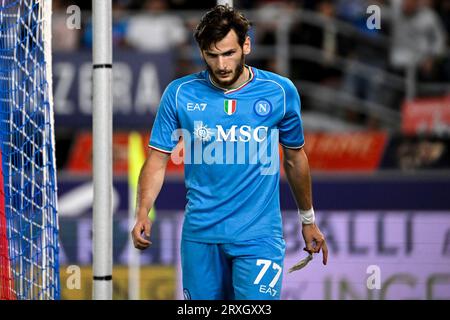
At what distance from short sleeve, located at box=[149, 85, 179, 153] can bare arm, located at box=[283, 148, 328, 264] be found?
56cm

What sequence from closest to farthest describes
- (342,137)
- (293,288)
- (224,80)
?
(224,80) < (293,288) < (342,137)

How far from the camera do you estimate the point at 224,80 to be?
5246 millimetres

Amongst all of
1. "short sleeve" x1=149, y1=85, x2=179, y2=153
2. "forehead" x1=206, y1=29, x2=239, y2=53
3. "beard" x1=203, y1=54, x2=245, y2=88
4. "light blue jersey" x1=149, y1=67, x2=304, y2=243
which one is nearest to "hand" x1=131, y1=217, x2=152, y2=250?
"light blue jersey" x1=149, y1=67, x2=304, y2=243

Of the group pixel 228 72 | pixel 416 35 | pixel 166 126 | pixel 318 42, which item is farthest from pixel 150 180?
pixel 416 35

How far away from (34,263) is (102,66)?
4.43ft

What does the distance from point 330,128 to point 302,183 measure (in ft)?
25.8

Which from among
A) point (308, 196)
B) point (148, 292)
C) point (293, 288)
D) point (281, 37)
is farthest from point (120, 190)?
point (308, 196)

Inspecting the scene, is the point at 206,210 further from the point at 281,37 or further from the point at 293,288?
the point at 281,37

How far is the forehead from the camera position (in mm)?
5156

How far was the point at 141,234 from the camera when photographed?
A: 5.21 meters

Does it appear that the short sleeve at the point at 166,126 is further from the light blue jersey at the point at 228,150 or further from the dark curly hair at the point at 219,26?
the dark curly hair at the point at 219,26

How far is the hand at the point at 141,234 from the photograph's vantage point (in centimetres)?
516

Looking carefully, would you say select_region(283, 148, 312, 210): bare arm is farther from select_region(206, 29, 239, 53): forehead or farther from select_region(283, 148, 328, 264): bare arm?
select_region(206, 29, 239, 53): forehead

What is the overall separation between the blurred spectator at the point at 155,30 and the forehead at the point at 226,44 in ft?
26.3
